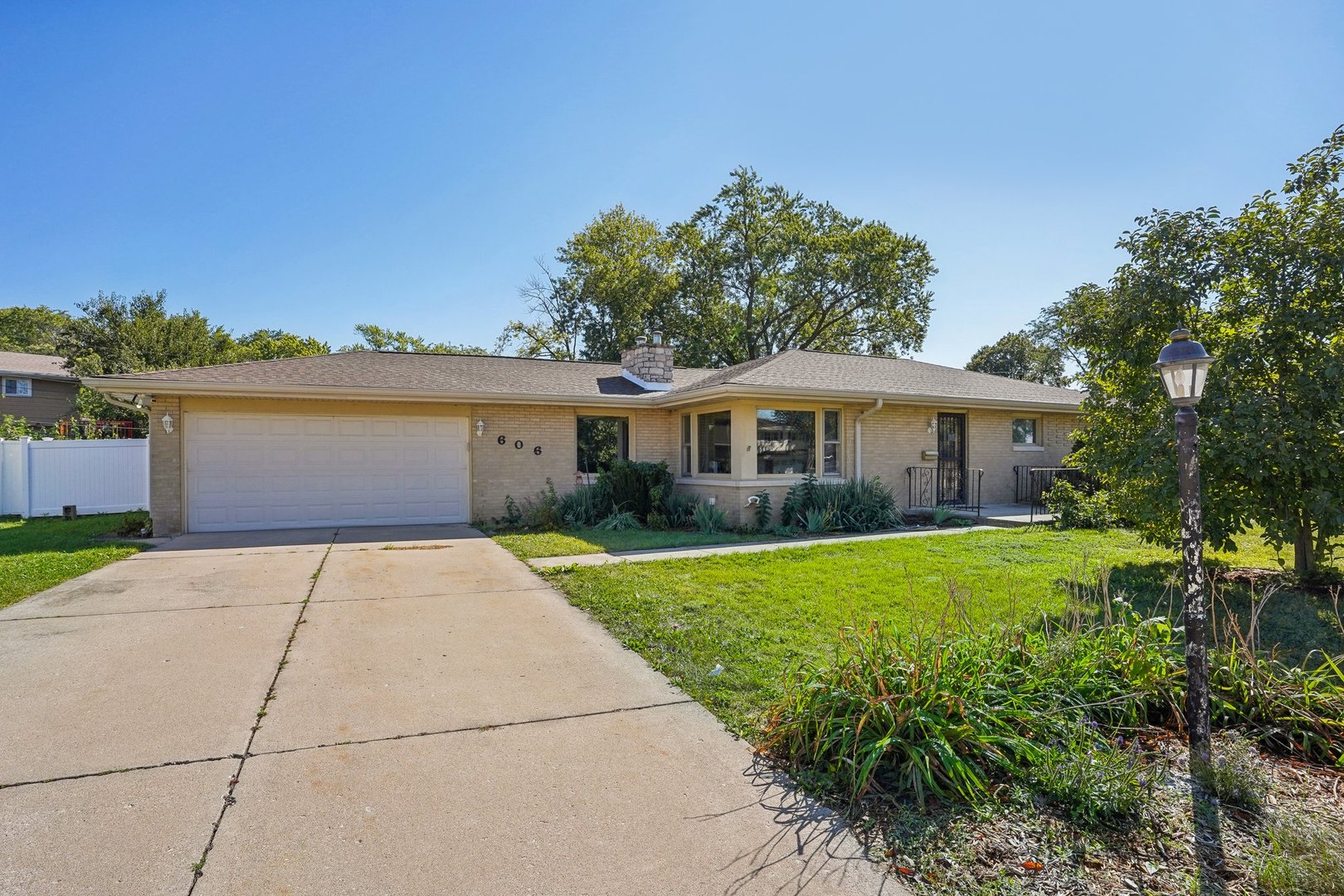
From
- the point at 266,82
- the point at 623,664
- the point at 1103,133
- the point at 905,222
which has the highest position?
the point at 905,222

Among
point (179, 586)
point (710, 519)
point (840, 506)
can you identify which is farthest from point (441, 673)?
point (840, 506)

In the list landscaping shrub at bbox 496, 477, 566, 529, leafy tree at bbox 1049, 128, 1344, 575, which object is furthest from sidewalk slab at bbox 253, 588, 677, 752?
landscaping shrub at bbox 496, 477, 566, 529

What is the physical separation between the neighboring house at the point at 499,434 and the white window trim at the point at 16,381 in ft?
65.3

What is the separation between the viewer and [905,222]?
2830 centimetres

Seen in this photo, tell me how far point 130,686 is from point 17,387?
30.1 m

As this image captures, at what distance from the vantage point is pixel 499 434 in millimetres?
12617

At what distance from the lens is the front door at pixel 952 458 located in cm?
1347

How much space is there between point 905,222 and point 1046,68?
21.1 metres

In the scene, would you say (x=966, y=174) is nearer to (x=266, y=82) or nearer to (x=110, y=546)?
(x=266, y=82)

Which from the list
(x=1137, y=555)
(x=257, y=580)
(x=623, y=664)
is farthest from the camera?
(x=1137, y=555)

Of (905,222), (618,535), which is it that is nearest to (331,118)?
(618,535)

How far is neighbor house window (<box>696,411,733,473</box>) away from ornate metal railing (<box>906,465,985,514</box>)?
3.79 meters

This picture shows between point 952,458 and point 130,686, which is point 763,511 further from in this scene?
point 130,686

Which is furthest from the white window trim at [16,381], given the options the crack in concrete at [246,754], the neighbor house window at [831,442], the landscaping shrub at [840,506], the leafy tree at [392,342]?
the neighbor house window at [831,442]
